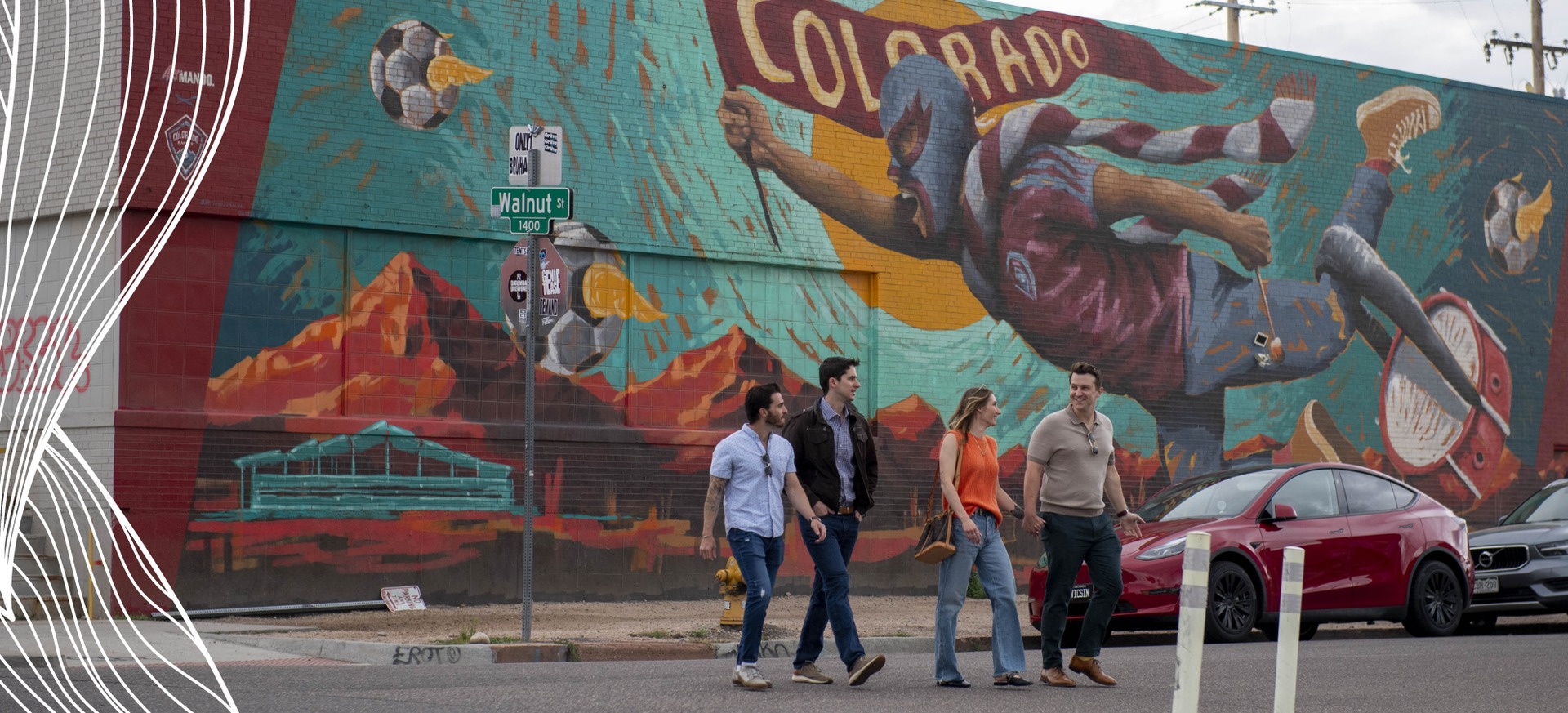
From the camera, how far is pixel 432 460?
16.9 meters

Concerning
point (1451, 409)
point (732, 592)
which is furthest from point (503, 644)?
point (1451, 409)

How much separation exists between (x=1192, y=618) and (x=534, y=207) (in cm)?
756

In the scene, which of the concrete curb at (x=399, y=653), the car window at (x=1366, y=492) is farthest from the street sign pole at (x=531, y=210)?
the car window at (x=1366, y=492)

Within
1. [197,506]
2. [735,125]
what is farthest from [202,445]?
[735,125]

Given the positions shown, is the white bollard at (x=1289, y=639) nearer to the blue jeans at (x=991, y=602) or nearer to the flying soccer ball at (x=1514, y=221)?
the blue jeans at (x=991, y=602)

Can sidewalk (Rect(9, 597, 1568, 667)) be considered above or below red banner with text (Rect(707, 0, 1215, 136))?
below

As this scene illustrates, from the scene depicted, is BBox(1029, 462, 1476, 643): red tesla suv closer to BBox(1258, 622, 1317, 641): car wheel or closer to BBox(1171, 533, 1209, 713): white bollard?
BBox(1258, 622, 1317, 641): car wheel

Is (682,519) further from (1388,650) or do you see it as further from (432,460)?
(1388,650)

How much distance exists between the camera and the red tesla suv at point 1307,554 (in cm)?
1411

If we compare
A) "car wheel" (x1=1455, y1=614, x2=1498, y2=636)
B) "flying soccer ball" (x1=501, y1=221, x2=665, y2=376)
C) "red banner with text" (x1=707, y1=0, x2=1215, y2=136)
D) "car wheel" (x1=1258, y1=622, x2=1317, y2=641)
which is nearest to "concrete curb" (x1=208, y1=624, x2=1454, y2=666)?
"car wheel" (x1=1258, y1=622, x2=1317, y2=641)

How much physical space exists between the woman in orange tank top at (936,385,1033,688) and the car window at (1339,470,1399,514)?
6.15m

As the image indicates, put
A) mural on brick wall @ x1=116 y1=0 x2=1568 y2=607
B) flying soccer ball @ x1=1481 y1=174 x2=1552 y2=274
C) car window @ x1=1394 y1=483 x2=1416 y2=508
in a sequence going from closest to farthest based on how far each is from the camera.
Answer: car window @ x1=1394 y1=483 x2=1416 y2=508 → mural on brick wall @ x1=116 y1=0 x2=1568 y2=607 → flying soccer ball @ x1=1481 y1=174 x2=1552 y2=274

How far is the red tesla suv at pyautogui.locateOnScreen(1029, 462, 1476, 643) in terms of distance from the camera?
14.1 metres

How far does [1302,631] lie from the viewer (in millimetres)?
15141
